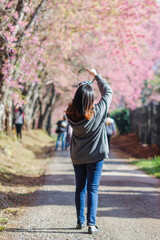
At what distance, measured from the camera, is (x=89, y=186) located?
460 cm

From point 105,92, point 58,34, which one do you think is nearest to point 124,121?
point 58,34

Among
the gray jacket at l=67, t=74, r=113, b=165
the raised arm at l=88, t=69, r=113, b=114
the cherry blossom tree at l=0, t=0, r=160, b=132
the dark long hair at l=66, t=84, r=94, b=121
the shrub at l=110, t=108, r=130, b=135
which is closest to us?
the dark long hair at l=66, t=84, r=94, b=121

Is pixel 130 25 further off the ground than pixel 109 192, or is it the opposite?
pixel 130 25

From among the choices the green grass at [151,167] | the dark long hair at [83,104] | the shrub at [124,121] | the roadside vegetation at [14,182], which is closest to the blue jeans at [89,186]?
the dark long hair at [83,104]

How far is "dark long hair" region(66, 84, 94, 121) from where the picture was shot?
4.44m

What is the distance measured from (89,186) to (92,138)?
0.60 metres

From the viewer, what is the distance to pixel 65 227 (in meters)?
4.87

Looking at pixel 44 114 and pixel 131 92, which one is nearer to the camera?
pixel 131 92

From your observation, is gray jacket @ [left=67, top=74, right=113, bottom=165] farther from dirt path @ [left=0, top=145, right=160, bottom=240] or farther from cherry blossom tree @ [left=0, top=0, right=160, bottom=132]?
cherry blossom tree @ [left=0, top=0, right=160, bottom=132]

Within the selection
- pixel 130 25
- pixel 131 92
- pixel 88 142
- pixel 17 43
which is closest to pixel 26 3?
pixel 17 43

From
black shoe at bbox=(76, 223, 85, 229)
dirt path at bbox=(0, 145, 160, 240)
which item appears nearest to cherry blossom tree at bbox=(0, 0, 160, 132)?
dirt path at bbox=(0, 145, 160, 240)

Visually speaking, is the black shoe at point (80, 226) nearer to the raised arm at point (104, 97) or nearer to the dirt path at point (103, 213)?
the dirt path at point (103, 213)

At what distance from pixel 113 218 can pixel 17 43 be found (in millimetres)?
5692

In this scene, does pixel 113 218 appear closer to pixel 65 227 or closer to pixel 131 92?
pixel 65 227
